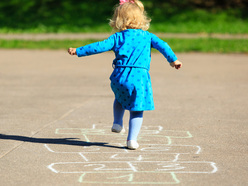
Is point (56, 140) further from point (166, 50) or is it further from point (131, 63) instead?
point (166, 50)

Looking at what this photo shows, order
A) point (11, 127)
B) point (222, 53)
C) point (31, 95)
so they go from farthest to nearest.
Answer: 1. point (222, 53)
2. point (31, 95)
3. point (11, 127)

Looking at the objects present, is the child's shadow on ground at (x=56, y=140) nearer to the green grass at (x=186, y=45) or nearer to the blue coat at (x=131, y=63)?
the blue coat at (x=131, y=63)

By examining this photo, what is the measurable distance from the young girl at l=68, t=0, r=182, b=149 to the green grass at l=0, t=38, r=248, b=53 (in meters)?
9.68

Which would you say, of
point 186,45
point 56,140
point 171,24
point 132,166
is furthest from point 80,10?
point 132,166

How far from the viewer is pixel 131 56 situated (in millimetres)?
4688

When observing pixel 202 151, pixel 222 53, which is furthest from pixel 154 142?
pixel 222 53

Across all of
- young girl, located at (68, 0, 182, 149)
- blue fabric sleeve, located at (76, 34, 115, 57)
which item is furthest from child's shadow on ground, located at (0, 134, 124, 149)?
blue fabric sleeve, located at (76, 34, 115, 57)

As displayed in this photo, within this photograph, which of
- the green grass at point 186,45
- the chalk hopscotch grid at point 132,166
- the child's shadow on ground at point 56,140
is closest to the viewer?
the chalk hopscotch grid at point 132,166

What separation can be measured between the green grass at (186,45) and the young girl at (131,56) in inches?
381

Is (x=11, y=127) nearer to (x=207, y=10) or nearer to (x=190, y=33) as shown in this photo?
(x=190, y=33)

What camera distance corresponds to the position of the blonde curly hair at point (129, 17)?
4.70 meters

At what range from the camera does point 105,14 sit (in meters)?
24.7

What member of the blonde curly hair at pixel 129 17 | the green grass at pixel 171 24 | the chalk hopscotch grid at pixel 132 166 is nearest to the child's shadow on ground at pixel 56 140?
the chalk hopscotch grid at pixel 132 166

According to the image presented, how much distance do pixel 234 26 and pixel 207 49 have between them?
7.32 meters
